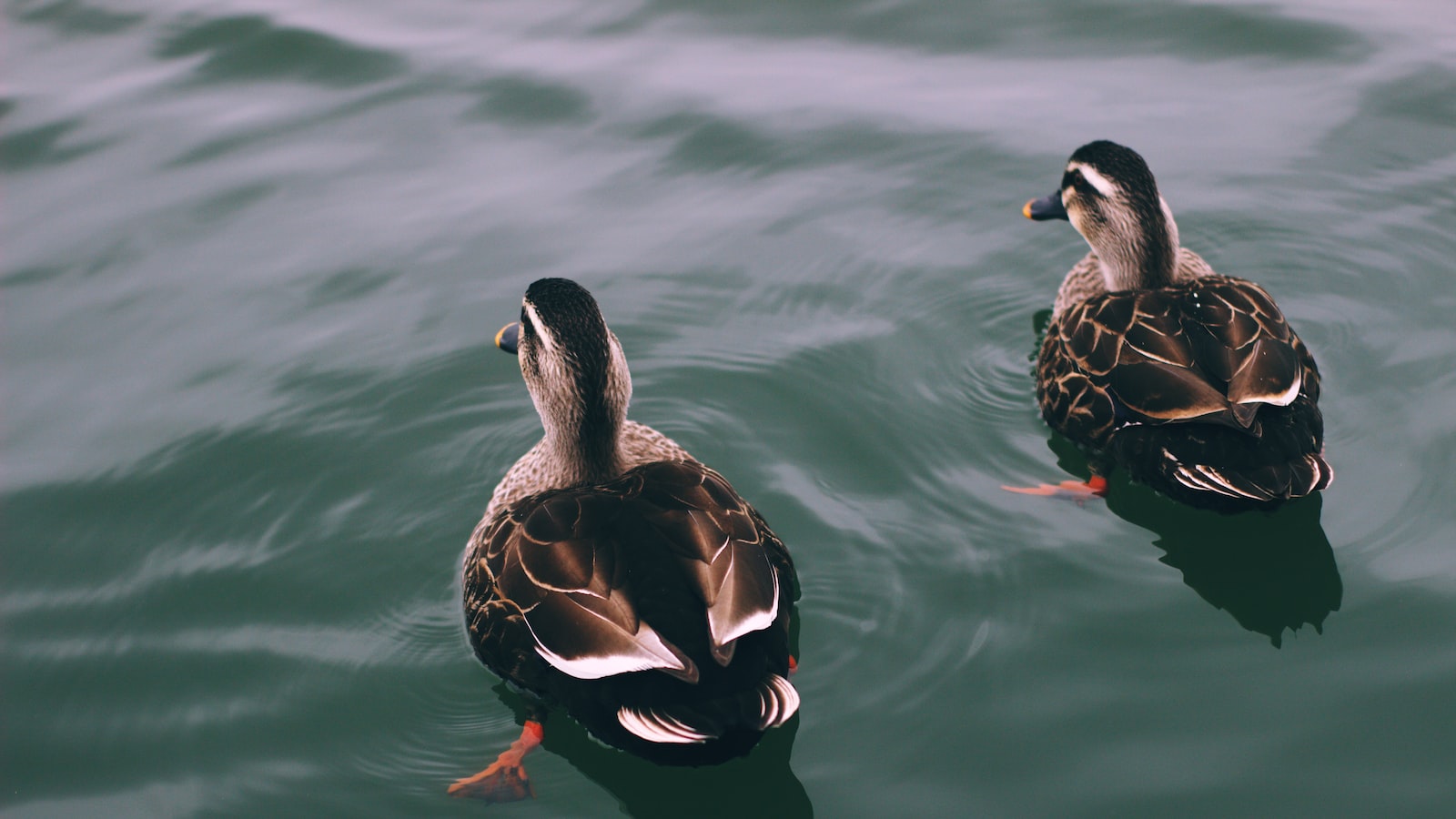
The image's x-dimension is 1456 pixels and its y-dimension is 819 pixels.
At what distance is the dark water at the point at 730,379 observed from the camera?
4.75m

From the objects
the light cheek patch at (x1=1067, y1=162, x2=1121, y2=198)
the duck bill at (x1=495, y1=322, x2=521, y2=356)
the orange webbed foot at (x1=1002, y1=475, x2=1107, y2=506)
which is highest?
the light cheek patch at (x1=1067, y1=162, x2=1121, y2=198)

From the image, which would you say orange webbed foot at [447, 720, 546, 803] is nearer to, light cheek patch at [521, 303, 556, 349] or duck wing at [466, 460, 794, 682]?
duck wing at [466, 460, 794, 682]

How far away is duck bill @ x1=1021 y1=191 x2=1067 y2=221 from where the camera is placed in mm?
7160

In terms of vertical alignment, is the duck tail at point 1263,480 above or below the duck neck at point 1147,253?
below

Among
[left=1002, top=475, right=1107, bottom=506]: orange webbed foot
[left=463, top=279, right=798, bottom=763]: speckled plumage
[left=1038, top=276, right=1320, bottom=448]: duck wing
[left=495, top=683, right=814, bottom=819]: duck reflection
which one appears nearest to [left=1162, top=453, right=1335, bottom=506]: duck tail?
[left=1038, top=276, right=1320, bottom=448]: duck wing

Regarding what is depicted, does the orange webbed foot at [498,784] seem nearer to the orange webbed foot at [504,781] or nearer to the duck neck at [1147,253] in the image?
the orange webbed foot at [504,781]

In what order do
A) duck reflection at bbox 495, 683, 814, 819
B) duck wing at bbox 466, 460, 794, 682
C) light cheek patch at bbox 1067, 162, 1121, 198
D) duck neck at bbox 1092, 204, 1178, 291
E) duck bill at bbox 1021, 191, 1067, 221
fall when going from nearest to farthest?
duck wing at bbox 466, 460, 794, 682
duck reflection at bbox 495, 683, 814, 819
duck neck at bbox 1092, 204, 1178, 291
light cheek patch at bbox 1067, 162, 1121, 198
duck bill at bbox 1021, 191, 1067, 221

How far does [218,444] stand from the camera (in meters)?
6.49

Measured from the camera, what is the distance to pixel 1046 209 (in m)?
7.19

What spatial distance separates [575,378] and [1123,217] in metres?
2.91

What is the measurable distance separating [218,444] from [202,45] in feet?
16.8

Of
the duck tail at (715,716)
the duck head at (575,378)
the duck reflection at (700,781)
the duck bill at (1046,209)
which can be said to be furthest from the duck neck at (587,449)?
the duck bill at (1046,209)

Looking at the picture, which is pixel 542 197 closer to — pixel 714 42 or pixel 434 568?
pixel 714 42

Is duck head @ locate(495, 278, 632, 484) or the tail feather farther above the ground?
duck head @ locate(495, 278, 632, 484)
